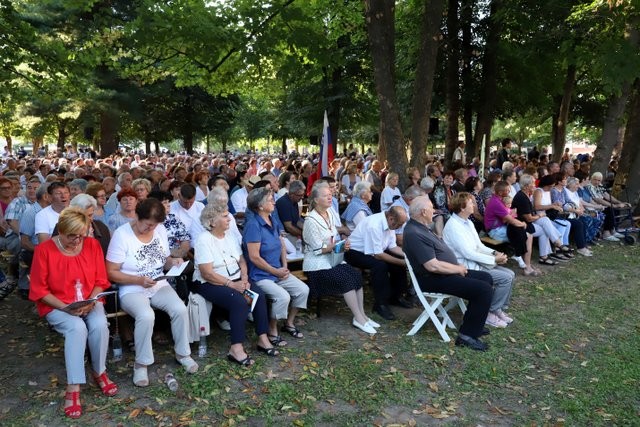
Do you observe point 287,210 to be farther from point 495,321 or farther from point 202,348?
point 495,321

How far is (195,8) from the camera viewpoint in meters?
10.2

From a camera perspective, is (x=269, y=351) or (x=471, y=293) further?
(x=471, y=293)

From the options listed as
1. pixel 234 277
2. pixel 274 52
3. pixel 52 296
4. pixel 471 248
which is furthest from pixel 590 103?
pixel 52 296

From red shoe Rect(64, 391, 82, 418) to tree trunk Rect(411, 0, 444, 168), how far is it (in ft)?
26.3

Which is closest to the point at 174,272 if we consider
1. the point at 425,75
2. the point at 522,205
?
the point at 522,205

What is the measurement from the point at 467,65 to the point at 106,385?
1744 centimetres

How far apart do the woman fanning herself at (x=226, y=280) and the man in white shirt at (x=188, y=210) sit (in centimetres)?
141

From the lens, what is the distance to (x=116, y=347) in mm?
4707

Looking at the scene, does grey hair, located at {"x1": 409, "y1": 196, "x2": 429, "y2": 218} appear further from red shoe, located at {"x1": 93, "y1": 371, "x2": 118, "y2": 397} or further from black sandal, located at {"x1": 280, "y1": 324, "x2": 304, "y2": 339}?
red shoe, located at {"x1": 93, "y1": 371, "x2": 118, "y2": 397}

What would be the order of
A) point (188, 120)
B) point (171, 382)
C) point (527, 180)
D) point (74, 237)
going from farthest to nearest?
1. point (188, 120)
2. point (527, 180)
3. point (171, 382)
4. point (74, 237)

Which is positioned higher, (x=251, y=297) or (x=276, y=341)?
(x=251, y=297)

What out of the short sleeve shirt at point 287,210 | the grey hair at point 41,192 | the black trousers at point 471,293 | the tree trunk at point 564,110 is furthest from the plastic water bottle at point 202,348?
the tree trunk at point 564,110

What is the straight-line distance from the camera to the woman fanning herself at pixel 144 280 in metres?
4.37

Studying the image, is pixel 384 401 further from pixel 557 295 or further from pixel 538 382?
pixel 557 295
